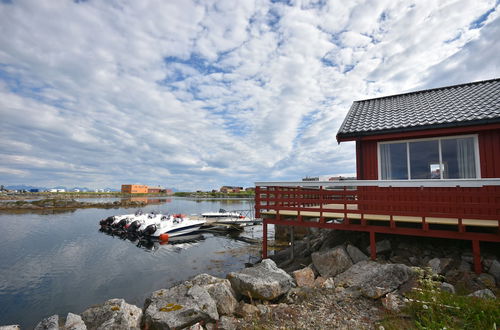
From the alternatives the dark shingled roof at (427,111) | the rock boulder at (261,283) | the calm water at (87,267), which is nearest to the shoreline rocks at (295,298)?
the rock boulder at (261,283)

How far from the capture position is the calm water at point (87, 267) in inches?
382

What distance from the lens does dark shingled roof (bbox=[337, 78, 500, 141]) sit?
7941mm

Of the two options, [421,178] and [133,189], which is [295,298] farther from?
[133,189]

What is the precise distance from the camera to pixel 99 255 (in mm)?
16328

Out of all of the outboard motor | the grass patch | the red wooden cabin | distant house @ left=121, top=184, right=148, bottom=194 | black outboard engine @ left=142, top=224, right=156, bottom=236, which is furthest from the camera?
distant house @ left=121, top=184, right=148, bottom=194

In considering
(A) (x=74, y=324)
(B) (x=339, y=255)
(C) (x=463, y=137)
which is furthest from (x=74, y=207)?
(C) (x=463, y=137)

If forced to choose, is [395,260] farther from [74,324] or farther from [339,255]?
[74,324]

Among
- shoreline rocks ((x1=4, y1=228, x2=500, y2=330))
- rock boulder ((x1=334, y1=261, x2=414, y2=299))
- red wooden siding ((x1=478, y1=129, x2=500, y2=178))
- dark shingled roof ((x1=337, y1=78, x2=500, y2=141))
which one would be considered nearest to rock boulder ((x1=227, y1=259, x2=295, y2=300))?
shoreline rocks ((x1=4, y1=228, x2=500, y2=330))

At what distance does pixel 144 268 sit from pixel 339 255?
10845 millimetres

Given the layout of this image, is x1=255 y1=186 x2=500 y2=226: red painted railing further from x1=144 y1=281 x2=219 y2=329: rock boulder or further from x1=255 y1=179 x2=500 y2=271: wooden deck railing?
x1=144 y1=281 x2=219 y2=329: rock boulder

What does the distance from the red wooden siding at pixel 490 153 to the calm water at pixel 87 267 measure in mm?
10854

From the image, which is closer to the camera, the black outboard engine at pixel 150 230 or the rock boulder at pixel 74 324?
the rock boulder at pixel 74 324

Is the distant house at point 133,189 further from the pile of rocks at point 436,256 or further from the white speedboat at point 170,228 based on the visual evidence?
the pile of rocks at point 436,256

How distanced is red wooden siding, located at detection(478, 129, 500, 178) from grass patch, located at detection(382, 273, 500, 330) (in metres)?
4.86
